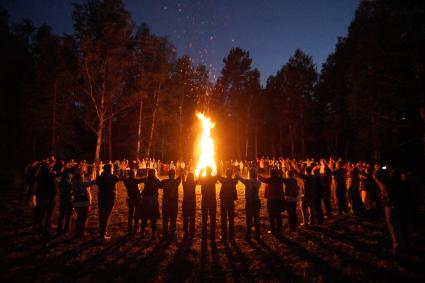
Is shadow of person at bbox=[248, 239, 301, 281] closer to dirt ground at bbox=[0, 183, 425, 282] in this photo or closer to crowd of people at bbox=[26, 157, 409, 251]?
dirt ground at bbox=[0, 183, 425, 282]

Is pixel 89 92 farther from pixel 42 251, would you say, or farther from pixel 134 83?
pixel 42 251

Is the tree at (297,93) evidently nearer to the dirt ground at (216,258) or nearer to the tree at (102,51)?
the tree at (102,51)

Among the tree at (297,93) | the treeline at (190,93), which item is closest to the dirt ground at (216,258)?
the treeline at (190,93)

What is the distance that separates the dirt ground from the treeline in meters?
13.7

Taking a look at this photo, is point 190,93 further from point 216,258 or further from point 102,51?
point 216,258

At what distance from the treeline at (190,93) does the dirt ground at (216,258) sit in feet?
44.9

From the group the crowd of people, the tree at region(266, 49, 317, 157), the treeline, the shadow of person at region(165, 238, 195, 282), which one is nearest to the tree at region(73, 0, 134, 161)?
the treeline

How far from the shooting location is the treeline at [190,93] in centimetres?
2058

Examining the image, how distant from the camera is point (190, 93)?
1938 inches

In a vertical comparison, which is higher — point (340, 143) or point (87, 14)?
point (87, 14)

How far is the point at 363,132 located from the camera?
26250mm

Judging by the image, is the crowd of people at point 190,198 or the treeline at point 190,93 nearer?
the crowd of people at point 190,198

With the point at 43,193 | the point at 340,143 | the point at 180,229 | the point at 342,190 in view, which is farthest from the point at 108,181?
the point at 340,143

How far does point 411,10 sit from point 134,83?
91.4 feet
